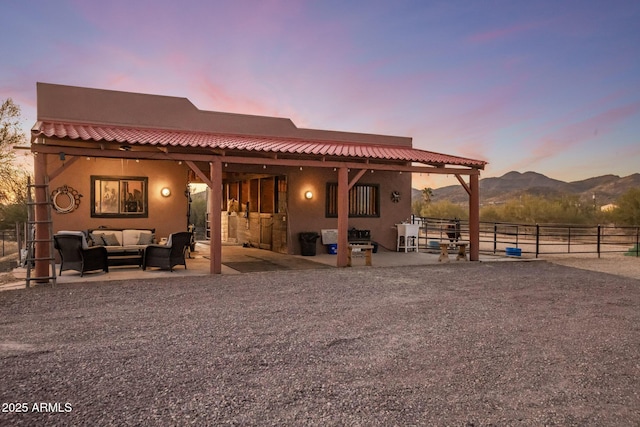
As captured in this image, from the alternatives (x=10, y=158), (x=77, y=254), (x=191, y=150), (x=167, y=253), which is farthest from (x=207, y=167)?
(x=10, y=158)

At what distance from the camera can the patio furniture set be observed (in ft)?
28.5

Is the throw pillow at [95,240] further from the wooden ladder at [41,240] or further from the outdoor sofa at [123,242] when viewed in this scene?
the wooden ladder at [41,240]

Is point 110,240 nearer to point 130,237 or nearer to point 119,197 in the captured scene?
point 130,237

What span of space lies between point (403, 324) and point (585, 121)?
74.1 feet

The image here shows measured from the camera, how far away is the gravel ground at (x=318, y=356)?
296cm

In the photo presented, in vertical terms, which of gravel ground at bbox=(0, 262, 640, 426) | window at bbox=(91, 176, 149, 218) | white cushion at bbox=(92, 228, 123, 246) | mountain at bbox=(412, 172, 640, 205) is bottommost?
gravel ground at bbox=(0, 262, 640, 426)

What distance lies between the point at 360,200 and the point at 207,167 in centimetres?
487

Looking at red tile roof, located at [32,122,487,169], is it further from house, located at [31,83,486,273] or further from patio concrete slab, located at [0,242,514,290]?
patio concrete slab, located at [0,242,514,290]

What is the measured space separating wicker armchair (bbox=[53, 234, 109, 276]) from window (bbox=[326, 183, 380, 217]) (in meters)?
6.64

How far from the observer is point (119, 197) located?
11.1 meters

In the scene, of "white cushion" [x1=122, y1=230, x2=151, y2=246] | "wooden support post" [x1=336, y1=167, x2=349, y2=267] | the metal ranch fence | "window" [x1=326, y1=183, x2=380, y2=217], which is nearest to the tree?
"white cushion" [x1=122, y1=230, x2=151, y2=246]

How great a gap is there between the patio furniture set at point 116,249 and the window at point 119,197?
1.87ft

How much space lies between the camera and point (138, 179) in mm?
11234

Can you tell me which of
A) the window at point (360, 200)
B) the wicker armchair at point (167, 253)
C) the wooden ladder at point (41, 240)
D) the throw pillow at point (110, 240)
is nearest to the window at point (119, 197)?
the throw pillow at point (110, 240)
